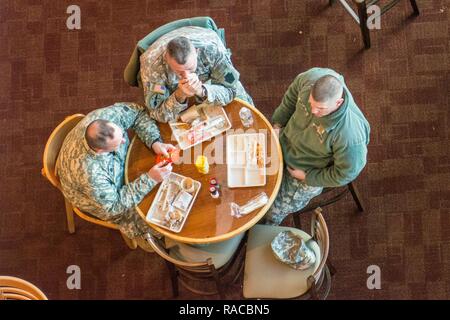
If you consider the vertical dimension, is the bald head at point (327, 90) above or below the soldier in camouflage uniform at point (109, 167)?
above

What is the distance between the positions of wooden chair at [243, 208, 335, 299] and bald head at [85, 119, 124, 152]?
3.52 ft

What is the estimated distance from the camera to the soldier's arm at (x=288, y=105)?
3.07 meters

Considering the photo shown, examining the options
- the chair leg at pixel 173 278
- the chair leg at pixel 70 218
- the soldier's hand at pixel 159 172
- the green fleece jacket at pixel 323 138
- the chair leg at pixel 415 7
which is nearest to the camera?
the green fleece jacket at pixel 323 138

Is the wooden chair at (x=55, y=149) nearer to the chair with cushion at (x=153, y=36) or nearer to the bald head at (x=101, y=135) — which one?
the bald head at (x=101, y=135)

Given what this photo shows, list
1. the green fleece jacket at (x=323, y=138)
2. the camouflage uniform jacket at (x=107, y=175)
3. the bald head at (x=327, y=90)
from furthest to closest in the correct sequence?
the camouflage uniform jacket at (x=107, y=175) → the green fleece jacket at (x=323, y=138) → the bald head at (x=327, y=90)

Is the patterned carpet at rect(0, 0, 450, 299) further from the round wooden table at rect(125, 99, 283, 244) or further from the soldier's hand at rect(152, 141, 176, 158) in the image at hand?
the soldier's hand at rect(152, 141, 176, 158)

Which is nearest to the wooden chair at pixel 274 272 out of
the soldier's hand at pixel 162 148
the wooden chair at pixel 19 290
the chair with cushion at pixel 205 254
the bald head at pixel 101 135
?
the chair with cushion at pixel 205 254

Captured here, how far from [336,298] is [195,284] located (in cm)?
103

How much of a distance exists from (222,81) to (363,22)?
1.34 meters

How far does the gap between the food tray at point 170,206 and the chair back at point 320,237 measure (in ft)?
2.36

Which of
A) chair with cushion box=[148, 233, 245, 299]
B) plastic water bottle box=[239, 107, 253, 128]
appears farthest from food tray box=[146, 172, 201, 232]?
plastic water bottle box=[239, 107, 253, 128]

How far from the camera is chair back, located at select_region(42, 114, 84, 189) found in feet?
9.90
